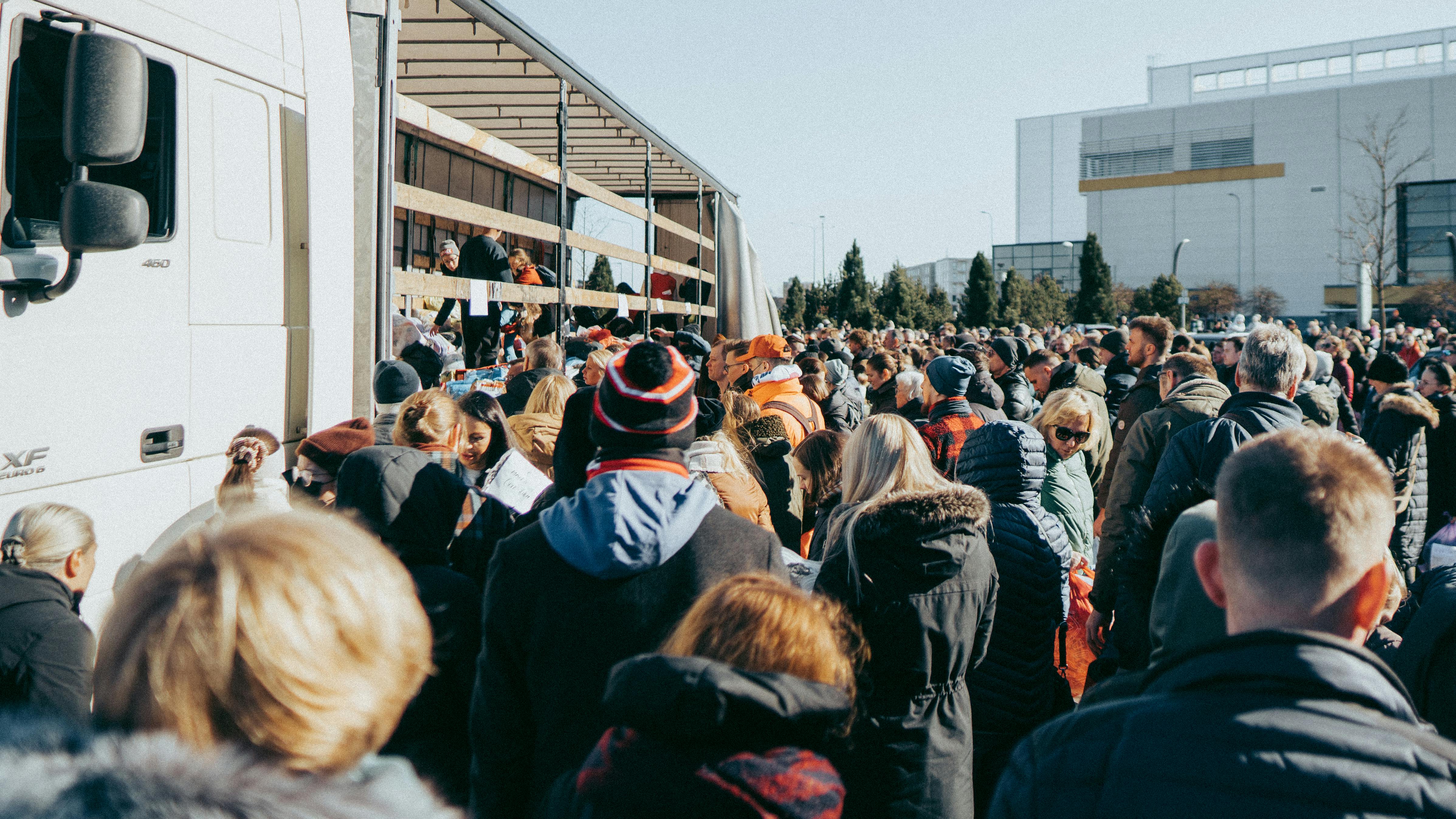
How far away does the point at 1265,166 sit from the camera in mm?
66062

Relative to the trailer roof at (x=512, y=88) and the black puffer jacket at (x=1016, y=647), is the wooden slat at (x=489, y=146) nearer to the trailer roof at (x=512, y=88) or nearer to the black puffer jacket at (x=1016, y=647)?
the trailer roof at (x=512, y=88)

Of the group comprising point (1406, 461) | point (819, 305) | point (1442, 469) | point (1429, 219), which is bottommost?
point (1442, 469)

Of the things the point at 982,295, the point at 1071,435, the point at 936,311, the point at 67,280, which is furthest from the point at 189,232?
the point at 982,295

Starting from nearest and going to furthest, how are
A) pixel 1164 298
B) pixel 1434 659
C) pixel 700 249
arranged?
pixel 1434 659 < pixel 700 249 < pixel 1164 298

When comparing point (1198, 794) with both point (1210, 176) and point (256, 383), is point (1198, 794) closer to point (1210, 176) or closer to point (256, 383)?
point (256, 383)

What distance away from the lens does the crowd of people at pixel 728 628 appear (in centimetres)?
132

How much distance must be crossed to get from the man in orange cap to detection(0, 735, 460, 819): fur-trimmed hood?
479cm

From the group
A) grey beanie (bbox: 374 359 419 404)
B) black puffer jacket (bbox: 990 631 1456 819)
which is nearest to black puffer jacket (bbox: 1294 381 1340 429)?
grey beanie (bbox: 374 359 419 404)

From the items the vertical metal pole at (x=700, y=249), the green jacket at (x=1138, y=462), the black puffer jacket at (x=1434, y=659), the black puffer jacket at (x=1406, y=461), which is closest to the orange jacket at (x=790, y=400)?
the green jacket at (x=1138, y=462)

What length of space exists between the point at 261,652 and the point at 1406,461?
704cm

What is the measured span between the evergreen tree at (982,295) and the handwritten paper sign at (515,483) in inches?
1805

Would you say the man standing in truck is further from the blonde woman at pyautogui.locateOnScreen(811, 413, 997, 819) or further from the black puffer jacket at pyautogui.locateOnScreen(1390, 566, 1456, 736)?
the black puffer jacket at pyautogui.locateOnScreen(1390, 566, 1456, 736)

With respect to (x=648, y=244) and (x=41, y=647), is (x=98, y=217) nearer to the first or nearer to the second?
(x=41, y=647)

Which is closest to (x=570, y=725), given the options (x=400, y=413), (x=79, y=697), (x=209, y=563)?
(x=209, y=563)
